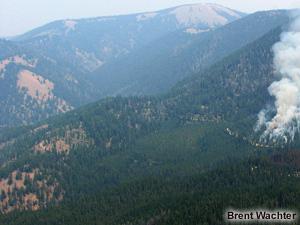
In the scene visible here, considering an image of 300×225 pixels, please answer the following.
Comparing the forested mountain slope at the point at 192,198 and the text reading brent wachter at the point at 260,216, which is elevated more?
the text reading brent wachter at the point at 260,216

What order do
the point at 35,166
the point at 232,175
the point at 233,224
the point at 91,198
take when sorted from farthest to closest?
the point at 35,166 < the point at 91,198 < the point at 232,175 < the point at 233,224

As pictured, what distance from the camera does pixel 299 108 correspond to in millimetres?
187625

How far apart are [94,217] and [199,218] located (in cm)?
4274

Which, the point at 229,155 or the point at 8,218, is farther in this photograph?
the point at 229,155

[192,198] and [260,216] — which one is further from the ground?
[260,216]

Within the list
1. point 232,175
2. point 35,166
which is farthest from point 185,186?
point 35,166

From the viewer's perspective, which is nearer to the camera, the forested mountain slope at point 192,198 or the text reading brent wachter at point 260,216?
the text reading brent wachter at point 260,216

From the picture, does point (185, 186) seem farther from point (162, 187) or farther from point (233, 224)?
point (233, 224)

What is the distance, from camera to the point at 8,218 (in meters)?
141

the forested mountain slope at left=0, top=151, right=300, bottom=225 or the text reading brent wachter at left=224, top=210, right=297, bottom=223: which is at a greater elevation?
the text reading brent wachter at left=224, top=210, right=297, bottom=223

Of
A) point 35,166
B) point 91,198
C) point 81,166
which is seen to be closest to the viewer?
point 91,198

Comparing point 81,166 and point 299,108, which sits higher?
point 299,108

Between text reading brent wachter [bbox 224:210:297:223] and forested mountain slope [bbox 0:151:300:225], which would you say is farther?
forested mountain slope [bbox 0:151:300:225]

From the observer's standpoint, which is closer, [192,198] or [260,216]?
[260,216]
